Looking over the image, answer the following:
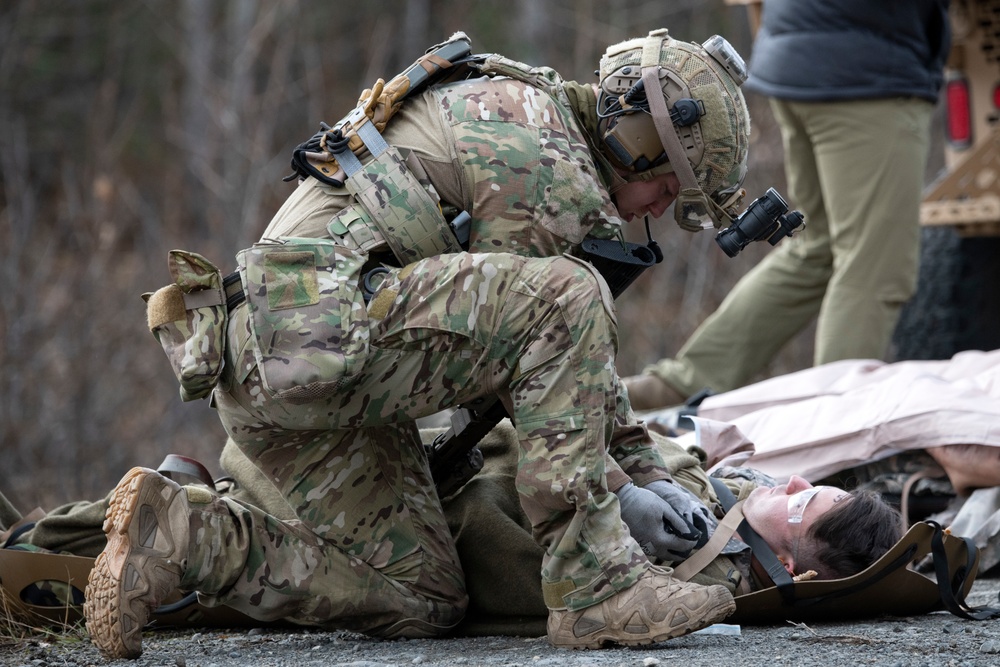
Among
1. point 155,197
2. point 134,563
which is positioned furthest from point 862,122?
point 155,197

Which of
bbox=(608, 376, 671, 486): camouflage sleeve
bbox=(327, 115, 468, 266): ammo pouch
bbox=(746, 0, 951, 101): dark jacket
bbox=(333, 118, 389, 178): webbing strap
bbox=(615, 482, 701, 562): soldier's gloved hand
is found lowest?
bbox=(615, 482, 701, 562): soldier's gloved hand

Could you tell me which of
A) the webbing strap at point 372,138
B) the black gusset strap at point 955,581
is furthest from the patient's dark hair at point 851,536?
the webbing strap at point 372,138

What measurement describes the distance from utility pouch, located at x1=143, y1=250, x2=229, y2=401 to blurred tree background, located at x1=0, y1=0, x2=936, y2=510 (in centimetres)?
431

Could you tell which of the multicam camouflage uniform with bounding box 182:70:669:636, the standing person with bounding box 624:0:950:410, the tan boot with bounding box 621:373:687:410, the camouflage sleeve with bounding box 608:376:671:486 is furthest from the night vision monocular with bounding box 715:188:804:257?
the tan boot with bounding box 621:373:687:410

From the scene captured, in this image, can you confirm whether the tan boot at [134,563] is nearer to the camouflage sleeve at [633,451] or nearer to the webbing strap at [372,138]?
the webbing strap at [372,138]

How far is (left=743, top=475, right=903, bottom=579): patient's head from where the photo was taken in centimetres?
321

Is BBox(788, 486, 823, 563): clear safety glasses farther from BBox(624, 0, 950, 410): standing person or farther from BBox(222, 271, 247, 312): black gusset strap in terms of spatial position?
BBox(624, 0, 950, 410): standing person

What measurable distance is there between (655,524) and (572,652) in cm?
39

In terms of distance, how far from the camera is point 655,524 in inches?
118

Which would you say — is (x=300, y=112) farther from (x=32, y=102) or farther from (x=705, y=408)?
(x=705, y=408)

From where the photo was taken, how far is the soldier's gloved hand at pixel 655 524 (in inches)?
118

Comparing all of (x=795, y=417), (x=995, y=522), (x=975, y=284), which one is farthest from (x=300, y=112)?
(x=995, y=522)

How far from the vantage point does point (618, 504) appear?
2.82 meters

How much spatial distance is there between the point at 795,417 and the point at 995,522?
78 cm
